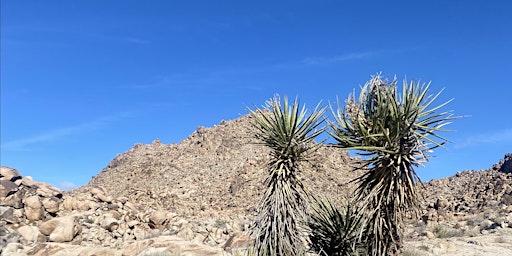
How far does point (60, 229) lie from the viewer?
24.5 m

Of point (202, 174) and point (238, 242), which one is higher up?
point (202, 174)

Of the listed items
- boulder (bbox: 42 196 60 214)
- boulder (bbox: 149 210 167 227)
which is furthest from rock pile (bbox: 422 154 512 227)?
boulder (bbox: 42 196 60 214)

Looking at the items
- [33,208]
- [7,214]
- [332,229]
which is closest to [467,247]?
[332,229]

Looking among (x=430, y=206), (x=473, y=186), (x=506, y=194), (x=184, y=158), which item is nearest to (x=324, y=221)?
(x=430, y=206)

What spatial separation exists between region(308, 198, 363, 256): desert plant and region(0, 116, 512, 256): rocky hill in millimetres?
717

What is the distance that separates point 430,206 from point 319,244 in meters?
24.1

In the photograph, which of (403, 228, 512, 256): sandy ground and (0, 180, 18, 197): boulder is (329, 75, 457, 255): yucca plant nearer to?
(403, 228, 512, 256): sandy ground

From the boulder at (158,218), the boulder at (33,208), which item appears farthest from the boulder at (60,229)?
the boulder at (158,218)

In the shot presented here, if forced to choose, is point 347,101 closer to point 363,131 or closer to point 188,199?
point 363,131

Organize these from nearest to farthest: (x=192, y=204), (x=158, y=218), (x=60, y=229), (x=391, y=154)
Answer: (x=391, y=154) → (x=60, y=229) → (x=158, y=218) → (x=192, y=204)

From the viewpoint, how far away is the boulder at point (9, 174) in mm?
33844

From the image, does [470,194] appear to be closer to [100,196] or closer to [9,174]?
[100,196]

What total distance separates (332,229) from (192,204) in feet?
104

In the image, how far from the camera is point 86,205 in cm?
3178
